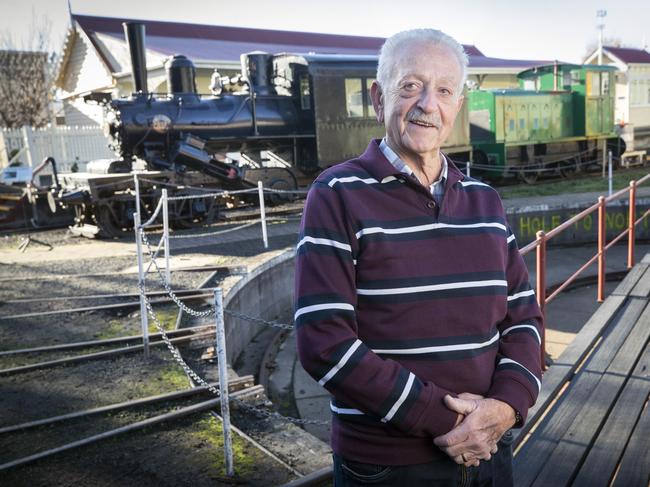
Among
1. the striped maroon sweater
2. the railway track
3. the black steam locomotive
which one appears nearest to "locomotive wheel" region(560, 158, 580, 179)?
the black steam locomotive

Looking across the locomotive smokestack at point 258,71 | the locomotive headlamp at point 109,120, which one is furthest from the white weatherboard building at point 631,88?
the locomotive headlamp at point 109,120

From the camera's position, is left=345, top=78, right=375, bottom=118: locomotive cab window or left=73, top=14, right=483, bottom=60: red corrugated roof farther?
left=73, top=14, right=483, bottom=60: red corrugated roof

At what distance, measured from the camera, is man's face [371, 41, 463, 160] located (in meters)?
1.76

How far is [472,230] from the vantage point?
5.83 ft

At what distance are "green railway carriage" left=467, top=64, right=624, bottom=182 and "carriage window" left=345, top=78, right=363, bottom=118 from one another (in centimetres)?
550

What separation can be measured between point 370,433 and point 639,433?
6.43 ft

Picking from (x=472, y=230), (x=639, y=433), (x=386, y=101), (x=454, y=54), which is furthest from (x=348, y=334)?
(x=639, y=433)

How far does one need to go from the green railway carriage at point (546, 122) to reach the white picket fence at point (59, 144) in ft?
39.2

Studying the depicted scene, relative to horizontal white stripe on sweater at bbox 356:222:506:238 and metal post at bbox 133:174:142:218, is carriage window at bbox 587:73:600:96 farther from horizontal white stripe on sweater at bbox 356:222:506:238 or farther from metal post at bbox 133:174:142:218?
horizontal white stripe on sweater at bbox 356:222:506:238

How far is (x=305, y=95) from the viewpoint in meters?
13.7

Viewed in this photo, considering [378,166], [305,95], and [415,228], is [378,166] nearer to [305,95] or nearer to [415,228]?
[415,228]

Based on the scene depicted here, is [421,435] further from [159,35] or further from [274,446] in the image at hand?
[159,35]

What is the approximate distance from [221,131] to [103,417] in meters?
9.24

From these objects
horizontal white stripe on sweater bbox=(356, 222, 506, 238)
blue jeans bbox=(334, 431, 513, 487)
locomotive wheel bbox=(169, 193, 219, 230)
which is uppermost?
horizontal white stripe on sweater bbox=(356, 222, 506, 238)
